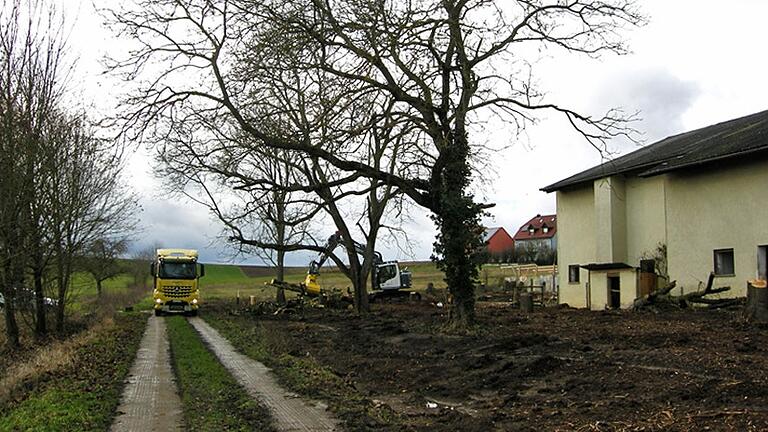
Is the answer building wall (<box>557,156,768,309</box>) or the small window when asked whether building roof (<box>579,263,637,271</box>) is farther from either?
the small window

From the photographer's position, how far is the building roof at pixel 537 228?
98.2m

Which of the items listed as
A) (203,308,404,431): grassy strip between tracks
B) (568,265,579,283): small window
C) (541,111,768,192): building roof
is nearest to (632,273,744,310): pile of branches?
(541,111,768,192): building roof

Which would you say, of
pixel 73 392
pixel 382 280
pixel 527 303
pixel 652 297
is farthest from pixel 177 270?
pixel 73 392

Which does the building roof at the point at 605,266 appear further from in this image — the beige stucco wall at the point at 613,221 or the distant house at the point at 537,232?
the distant house at the point at 537,232

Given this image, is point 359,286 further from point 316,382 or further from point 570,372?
point 570,372

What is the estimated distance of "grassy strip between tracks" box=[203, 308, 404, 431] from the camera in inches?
414

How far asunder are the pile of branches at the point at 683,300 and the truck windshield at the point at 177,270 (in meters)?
24.0

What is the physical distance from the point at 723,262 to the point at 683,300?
1963mm

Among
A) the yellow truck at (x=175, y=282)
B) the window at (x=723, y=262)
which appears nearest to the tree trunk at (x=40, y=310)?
the yellow truck at (x=175, y=282)

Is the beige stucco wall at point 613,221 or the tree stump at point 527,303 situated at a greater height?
the beige stucco wall at point 613,221

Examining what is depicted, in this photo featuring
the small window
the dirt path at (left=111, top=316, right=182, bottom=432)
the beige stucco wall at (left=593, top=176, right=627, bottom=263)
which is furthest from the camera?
the small window

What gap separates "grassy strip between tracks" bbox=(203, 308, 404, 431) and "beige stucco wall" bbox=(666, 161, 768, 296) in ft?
46.2

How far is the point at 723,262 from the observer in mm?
25172

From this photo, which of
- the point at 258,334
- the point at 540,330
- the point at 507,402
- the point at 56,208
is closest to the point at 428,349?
the point at 540,330
